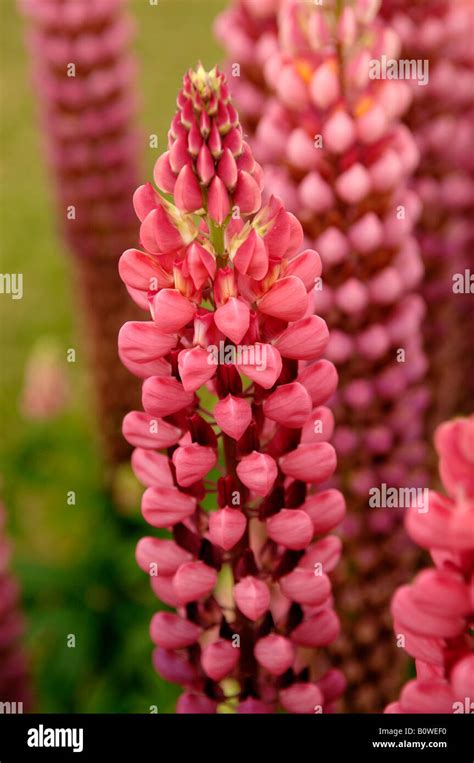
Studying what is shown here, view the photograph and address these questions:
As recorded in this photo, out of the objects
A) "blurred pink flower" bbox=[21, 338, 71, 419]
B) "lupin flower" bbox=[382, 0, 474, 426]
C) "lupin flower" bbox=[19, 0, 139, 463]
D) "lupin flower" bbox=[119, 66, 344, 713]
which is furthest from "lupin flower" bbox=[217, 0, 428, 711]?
"blurred pink flower" bbox=[21, 338, 71, 419]

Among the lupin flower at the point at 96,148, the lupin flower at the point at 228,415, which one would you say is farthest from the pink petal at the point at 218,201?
the lupin flower at the point at 96,148

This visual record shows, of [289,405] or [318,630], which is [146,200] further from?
[318,630]

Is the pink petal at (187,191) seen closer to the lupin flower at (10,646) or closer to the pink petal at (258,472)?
the pink petal at (258,472)

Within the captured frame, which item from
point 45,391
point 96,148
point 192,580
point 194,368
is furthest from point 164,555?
point 45,391

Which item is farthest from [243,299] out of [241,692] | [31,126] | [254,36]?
[31,126]

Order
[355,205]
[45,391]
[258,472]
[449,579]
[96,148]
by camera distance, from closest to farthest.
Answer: [449,579]
[258,472]
[355,205]
[96,148]
[45,391]
